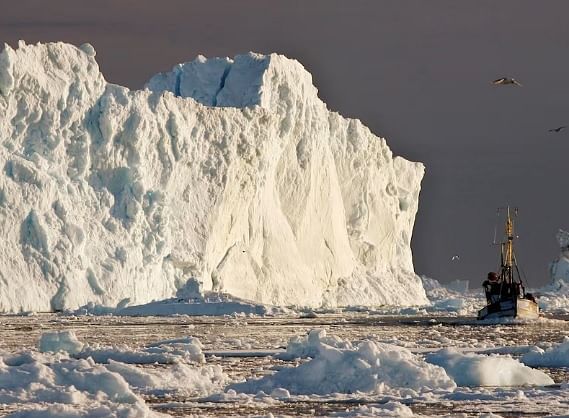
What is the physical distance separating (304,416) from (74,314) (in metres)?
29.5

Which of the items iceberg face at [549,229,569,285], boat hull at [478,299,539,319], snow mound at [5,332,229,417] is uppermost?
iceberg face at [549,229,569,285]

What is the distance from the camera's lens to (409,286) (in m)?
66.8

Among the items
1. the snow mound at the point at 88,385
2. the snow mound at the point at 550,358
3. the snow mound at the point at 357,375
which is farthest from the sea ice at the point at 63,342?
the snow mound at the point at 550,358

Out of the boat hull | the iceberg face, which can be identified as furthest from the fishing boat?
the iceberg face

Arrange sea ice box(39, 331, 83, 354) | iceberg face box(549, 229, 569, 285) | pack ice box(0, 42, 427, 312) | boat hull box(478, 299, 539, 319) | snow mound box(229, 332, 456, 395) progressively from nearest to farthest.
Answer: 1. snow mound box(229, 332, 456, 395)
2. sea ice box(39, 331, 83, 354)
3. boat hull box(478, 299, 539, 319)
4. pack ice box(0, 42, 427, 312)
5. iceberg face box(549, 229, 569, 285)

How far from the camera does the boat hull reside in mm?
40188

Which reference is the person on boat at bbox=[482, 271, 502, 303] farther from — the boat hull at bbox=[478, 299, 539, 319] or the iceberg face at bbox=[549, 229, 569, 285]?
the iceberg face at bbox=[549, 229, 569, 285]

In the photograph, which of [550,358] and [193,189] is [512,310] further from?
[550,358]

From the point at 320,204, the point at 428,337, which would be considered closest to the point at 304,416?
the point at 428,337

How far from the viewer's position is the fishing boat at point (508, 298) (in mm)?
40312

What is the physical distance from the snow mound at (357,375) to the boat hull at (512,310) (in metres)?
24.4

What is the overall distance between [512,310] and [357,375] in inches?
980

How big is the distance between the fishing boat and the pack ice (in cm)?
1159

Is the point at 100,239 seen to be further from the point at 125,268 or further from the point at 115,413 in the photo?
→ the point at 115,413
